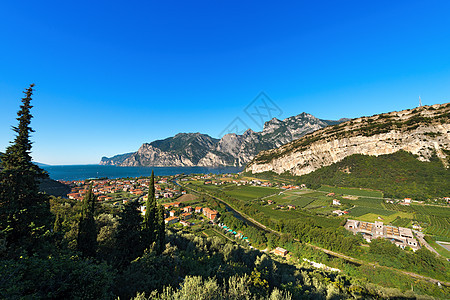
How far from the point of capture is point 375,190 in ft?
219

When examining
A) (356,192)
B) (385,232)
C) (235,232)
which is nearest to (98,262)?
(235,232)

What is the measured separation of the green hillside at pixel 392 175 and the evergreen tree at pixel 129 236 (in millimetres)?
77594

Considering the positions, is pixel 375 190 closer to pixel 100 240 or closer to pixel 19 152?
pixel 100 240

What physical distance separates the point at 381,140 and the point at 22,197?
113700 millimetres

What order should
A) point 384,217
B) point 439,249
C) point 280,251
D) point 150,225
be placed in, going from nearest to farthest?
point 150,225 → point 439,249 → point 280,251 → point 384,217

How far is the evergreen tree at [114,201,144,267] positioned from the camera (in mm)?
14279

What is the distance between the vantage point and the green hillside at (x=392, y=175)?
5581cm

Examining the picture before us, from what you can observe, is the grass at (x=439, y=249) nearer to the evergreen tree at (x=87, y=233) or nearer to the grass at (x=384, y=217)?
the grass at (x=384, y=217)

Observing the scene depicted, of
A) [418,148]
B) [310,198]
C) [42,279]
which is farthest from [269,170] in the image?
[42,279]

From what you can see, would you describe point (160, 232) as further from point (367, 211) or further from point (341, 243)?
point (367, 211)

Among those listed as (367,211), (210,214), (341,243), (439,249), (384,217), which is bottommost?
(341,243)

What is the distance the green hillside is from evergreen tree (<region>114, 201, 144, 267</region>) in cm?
7759

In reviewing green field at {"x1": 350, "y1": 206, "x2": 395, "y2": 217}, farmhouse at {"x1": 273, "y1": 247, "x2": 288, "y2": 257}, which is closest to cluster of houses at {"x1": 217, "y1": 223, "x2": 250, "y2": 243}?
farmhouse at {"x1": 273, "y1": 247, "x2": 288, "y2": 257}

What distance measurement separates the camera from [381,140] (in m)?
82.0
